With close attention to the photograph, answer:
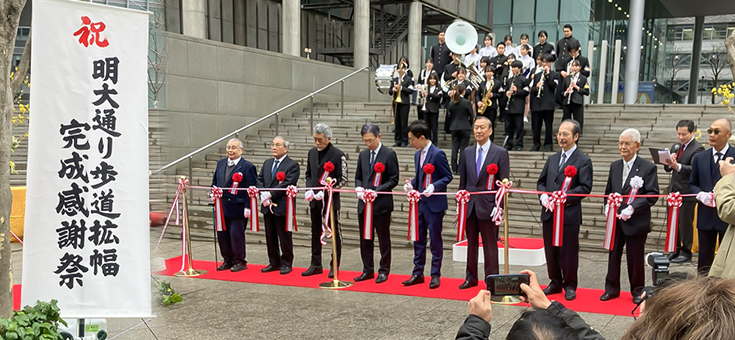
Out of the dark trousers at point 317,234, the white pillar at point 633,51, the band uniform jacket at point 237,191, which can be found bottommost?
the dark trousers at point 317,234

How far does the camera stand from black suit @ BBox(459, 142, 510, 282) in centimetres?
615

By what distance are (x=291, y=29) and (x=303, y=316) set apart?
1454cm

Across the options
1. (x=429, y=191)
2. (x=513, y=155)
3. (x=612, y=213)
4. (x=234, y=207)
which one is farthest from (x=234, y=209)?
(x=513, y=155)

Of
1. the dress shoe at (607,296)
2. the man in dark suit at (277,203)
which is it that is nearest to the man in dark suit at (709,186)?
the dress shoe at (607,296)

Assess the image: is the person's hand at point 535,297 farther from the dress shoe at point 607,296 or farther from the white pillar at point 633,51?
the white pillar at point 633,51

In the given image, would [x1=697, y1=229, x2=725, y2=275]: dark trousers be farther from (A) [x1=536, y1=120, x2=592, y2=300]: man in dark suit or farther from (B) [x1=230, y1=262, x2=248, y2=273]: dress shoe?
(B) [x1=230, y1=262, x2=248, y2=273]: dress shoe

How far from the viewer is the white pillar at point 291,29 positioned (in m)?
18.4

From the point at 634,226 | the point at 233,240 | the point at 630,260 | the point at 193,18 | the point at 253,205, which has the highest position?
the point at 193,18

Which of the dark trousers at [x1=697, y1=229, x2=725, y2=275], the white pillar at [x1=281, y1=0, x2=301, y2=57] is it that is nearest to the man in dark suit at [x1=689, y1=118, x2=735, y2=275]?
the dark trousers at [x1=697, y1=229, x2=725, y2=275]

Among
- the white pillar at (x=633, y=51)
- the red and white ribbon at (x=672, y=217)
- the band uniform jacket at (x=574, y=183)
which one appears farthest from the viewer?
the white pillar at (x=633, y=51)

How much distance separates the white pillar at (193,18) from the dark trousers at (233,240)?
8377 mm

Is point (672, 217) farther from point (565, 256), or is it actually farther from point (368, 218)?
point (368, 218)

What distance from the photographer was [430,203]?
6469 millimetres

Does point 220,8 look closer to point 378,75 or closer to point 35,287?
point 378,75
